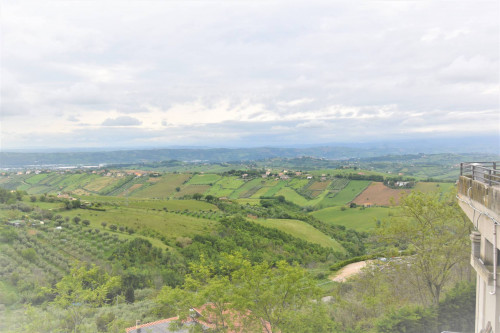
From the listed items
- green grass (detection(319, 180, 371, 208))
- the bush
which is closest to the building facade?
the bush

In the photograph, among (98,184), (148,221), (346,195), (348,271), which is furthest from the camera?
(98,184)

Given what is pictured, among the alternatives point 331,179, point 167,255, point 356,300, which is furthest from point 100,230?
→ point 331,179

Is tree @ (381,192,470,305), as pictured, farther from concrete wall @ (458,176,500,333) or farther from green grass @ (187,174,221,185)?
green grass @ (187,174,221,185)

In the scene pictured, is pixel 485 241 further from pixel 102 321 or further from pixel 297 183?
pixel 297 183

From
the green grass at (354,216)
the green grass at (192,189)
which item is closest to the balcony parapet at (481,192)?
the green grass at (354,216)

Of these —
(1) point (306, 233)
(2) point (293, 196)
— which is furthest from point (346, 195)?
(1) point (306, 233)
